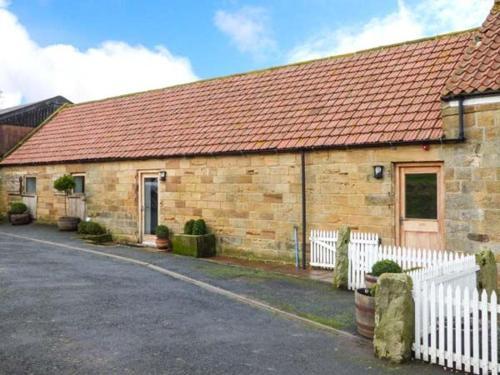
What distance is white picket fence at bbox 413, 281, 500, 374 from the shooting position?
5.48 meters

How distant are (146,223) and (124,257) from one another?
3.08 meters

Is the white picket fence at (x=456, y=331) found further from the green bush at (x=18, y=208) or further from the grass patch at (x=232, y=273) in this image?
the green bush at (x=18, y=208)

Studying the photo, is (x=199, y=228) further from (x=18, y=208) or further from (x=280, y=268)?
(x=18, y=208)

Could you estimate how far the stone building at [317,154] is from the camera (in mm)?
9742

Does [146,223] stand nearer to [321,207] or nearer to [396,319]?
[321,207]

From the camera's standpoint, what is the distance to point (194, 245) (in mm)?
13648

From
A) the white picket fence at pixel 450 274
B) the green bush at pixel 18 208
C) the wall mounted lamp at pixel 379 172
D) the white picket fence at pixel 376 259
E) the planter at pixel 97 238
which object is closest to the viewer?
the white picket fence at pixel 450 274

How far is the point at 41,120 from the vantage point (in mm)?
24750

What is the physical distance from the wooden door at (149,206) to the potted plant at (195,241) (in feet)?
6.52

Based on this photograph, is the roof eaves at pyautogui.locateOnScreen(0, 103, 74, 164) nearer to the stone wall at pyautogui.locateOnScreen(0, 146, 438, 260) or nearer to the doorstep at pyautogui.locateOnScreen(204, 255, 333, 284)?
the stone wall at pyautogui.locateOnScreen(0, 146, 438, 260)

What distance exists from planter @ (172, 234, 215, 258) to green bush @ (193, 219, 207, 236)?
192 mm

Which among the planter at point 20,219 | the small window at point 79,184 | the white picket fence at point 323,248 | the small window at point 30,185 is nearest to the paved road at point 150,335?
the white picket fence at point 323,248

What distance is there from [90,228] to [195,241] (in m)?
5.39

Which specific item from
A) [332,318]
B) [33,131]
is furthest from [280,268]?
[33,131]
